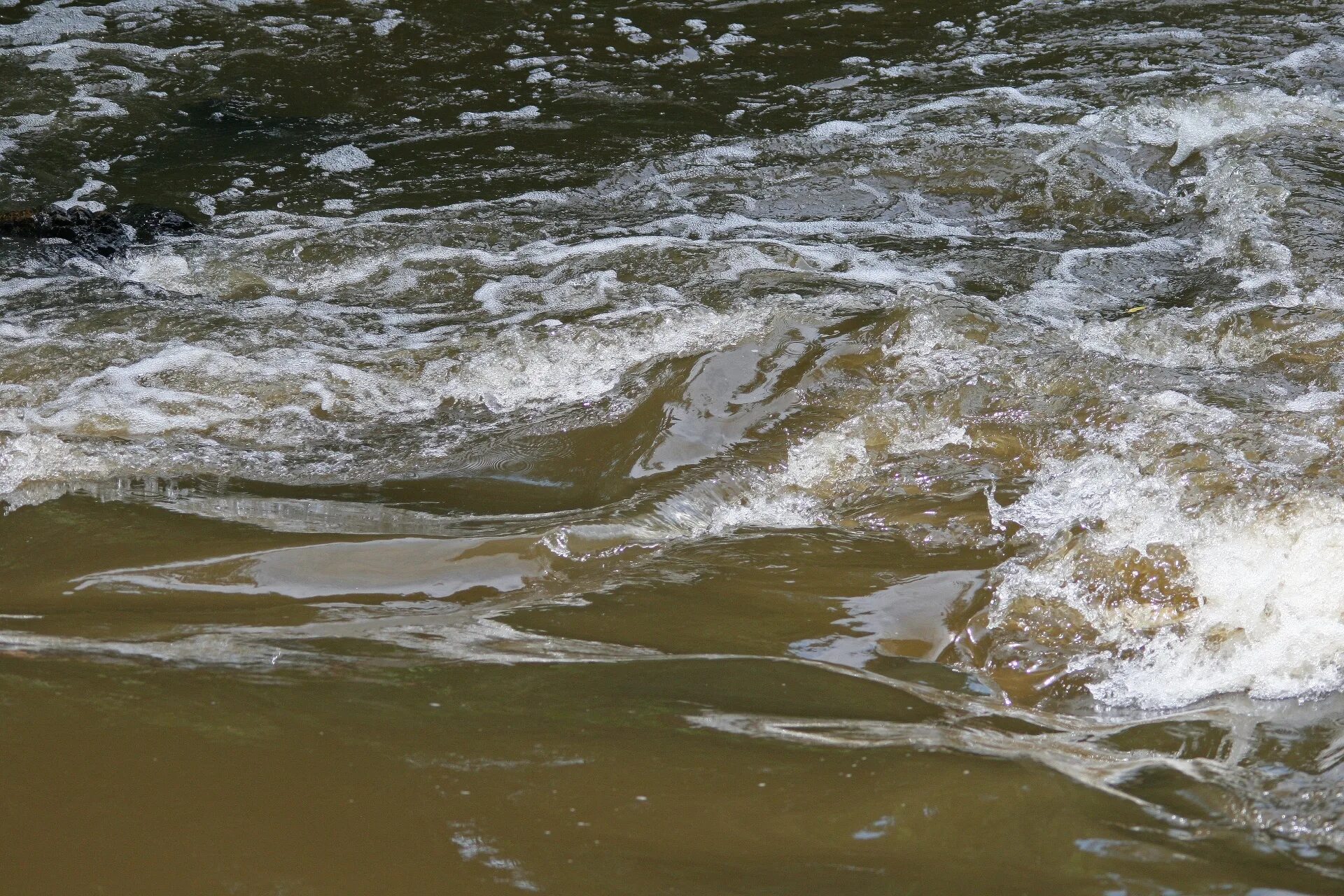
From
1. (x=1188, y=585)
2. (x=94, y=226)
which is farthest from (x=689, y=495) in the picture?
→ (x=94, y=226)

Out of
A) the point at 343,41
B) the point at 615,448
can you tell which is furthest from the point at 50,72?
the point at 615,448

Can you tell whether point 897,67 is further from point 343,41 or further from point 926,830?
point 926,830

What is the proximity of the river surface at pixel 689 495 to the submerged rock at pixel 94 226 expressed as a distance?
0.11m

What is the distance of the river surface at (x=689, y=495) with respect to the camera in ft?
5.57

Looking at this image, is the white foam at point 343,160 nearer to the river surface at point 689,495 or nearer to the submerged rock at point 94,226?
the river surface at point 689,495

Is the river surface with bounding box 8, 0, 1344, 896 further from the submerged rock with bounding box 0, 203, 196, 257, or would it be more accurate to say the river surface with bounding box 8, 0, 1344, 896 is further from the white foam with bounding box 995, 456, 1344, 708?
the submerged rock with bounding box 0, 203, 196, 257

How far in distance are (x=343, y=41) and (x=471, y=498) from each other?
19.5ft

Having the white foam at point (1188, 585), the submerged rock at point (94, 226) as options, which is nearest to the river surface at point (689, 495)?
the white foam at point (1188, 585)

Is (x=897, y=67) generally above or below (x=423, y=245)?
above

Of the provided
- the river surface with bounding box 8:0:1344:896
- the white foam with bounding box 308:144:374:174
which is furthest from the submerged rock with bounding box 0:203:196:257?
the white foam with bounding box 308:144:374:174

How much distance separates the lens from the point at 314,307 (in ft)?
14.5

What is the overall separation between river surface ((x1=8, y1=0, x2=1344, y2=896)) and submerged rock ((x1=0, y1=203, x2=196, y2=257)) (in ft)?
0.38

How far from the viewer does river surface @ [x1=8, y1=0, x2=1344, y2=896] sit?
5.57ft

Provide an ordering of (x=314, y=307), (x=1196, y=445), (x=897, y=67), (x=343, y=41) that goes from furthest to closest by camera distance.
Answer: (x=343, y=41) → (x=897, y=67) → (x=314, y=307) → (x=1196, y=445)
